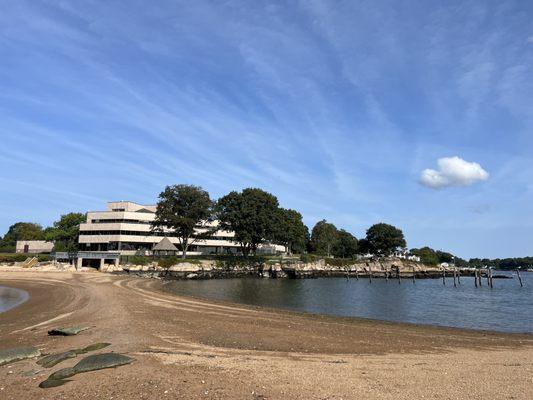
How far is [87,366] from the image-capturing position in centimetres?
1125

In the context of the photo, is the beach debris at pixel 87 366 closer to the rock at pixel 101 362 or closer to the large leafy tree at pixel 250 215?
the rock at pixel 101 362

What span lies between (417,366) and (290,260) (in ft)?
324

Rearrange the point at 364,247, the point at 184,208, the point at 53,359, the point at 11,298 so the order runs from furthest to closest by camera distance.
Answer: the point at 364,247 < the point at 184,208 < the point at 11,298 < the point at 53,359

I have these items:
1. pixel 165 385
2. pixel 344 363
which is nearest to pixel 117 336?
pixel 165 385

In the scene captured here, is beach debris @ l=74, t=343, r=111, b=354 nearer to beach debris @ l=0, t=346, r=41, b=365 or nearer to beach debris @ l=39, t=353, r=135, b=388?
beach debris @ l=0, t=346, r=41, b=365

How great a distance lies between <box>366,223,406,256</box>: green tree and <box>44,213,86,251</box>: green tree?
3974 inches

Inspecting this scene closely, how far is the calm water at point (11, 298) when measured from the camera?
3164 centimetres

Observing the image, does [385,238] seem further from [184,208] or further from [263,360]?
[263,360]

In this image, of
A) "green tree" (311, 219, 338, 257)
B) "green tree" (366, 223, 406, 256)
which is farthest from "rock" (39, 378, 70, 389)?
"green tree" (311, 219, 338, 257)

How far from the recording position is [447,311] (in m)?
38.2

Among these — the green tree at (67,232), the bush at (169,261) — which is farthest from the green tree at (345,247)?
the green tree at (67,232)

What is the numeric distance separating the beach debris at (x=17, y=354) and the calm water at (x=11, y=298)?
62.0ft

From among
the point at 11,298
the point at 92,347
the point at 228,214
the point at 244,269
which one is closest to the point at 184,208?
the point at 228,214

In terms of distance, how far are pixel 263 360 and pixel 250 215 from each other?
8298 centimetres
